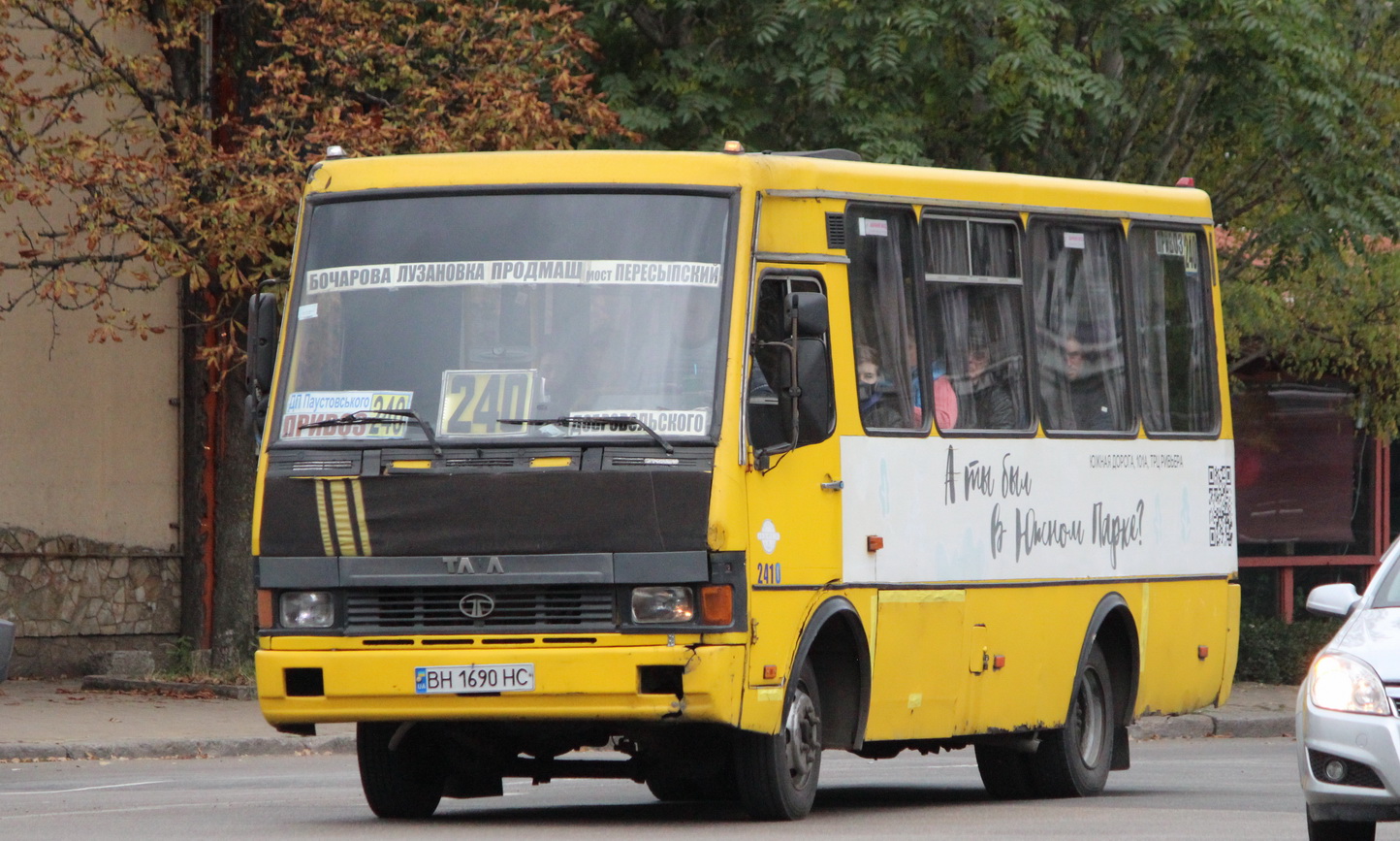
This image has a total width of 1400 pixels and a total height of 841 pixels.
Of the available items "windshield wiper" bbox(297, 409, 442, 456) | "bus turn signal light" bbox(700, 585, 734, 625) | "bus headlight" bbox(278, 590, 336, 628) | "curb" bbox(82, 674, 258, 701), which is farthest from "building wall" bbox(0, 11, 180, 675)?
"bus turn signal light" bbox(700, 585, 734, 625)

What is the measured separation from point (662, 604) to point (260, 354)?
2.23m

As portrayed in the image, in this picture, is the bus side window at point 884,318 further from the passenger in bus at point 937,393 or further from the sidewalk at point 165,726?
the sidewalk at point 165,726

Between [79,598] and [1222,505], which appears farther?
[79,598]

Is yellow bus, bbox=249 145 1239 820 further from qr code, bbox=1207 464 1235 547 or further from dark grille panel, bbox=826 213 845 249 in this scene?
qr code, bbox=1207 464 1235 547

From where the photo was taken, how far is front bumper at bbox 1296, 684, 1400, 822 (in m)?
8.68

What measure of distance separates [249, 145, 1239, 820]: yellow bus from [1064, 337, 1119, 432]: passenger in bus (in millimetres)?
595

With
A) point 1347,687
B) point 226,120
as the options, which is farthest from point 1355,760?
point 226,120

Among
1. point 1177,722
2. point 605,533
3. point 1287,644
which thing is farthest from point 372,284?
point 1287,644

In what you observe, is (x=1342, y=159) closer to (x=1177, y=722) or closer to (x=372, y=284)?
(x=1177, y=722)

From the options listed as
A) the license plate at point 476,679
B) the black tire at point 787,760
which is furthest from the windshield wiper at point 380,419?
the black tire at point 787,760

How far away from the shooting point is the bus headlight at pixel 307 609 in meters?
10.5

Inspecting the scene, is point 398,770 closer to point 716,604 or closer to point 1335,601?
point 716,604

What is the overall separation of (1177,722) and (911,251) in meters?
9.46

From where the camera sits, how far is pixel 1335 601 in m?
9.87
